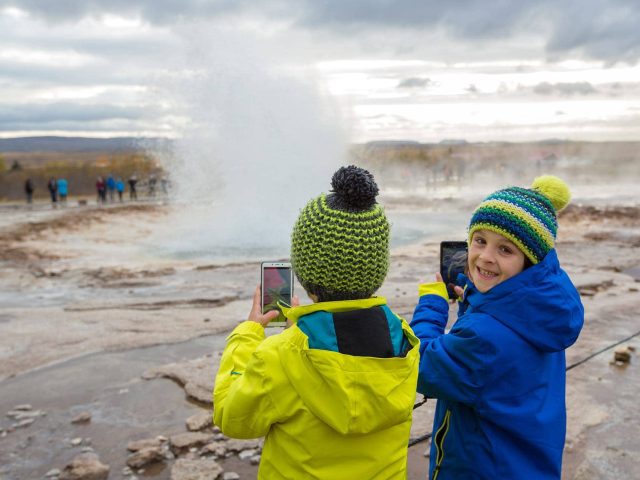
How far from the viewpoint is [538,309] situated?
5.94 ft

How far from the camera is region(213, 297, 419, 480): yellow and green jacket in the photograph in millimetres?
→ 1528

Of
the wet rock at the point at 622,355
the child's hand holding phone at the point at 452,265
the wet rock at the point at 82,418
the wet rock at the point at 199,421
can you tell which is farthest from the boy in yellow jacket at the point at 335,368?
the wet rock at the point at 622,355

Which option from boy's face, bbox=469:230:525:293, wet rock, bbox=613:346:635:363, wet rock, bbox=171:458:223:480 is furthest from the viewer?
wet rock, bbox=613:346:635:363

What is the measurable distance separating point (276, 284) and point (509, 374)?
2.94 feet

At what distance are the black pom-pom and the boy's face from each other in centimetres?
49

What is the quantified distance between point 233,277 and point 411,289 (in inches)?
104

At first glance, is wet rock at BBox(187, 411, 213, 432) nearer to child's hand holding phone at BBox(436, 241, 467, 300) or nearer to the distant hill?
child's hand holding phone at BBox(436, 241, 467, 300)

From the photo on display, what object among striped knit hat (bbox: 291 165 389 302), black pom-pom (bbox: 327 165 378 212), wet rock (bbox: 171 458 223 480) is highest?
black pom-pom (bbox: 327 165 378 212)

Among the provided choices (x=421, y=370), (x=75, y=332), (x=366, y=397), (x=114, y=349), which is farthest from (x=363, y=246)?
(x=75, y=332)

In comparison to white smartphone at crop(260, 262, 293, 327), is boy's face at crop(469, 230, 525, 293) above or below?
above

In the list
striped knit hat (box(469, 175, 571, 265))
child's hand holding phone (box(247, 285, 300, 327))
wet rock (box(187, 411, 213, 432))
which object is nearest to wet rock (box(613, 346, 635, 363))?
wet rock (box(187, 411, 213, 432))

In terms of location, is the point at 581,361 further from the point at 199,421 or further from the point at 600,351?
the point at 199,421

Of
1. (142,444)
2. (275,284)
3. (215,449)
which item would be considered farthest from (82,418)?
(275,284)

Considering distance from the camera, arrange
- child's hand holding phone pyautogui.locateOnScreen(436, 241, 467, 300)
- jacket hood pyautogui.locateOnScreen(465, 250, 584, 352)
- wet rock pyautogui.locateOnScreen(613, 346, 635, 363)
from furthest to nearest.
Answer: wet rock pyautogui.locateOnScreen(613, 346, 635, 363)
child's hand holding phone pyautogui.locateOnScreen(436, 241, 467, 300)
jacket hood pyautogui.locateOnScreen(465, 250, 584, 352)
